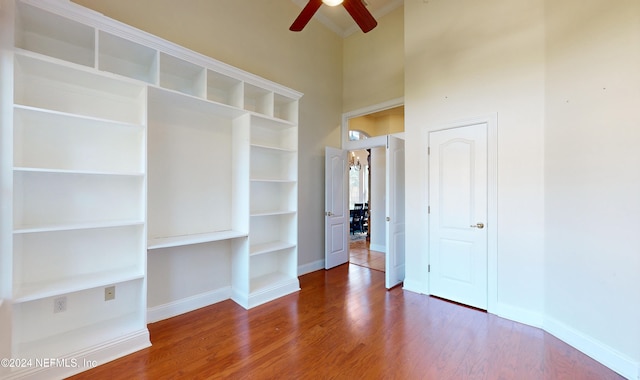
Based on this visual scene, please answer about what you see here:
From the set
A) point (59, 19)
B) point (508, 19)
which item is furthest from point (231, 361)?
point (508, 19)

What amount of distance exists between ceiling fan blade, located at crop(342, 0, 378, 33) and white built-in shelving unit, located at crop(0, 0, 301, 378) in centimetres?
146

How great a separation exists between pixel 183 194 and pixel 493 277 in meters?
3.66

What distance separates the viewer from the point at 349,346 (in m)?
2.32

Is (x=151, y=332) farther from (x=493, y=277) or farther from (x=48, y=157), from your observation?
(x=493, y=277)

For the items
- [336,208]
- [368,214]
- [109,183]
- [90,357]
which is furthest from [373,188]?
[90,357]

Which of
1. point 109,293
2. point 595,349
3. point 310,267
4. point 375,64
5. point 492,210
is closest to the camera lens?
point 595,349

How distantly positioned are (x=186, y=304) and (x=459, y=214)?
342cm

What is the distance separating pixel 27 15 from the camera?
6.31 ft

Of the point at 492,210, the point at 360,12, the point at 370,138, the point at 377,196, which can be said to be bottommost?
the point at 492,210

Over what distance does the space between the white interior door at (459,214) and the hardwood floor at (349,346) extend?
0.30m

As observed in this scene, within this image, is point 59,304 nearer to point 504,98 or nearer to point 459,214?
point 459,214

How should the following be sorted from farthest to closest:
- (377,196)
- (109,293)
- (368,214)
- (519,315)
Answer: (368,214), (377,196), (519,315), (109,293)

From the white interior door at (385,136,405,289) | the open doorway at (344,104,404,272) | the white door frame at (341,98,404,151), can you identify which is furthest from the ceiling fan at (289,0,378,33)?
the open doorway at (344,104,404,272)

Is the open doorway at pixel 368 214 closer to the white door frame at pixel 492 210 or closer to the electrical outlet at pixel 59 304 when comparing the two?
the white door frame at pixel 492 210
